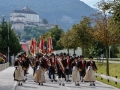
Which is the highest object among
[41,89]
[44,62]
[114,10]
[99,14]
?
[99,14]

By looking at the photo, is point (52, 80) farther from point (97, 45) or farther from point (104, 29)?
point (97, 45)

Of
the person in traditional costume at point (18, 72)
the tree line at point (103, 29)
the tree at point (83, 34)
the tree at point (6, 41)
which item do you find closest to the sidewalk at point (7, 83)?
the person in traditional costume at point (18, 72)

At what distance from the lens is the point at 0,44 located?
249 ft

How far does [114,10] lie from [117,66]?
23.3m

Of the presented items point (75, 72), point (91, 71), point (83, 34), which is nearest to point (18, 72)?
point (75, 72)

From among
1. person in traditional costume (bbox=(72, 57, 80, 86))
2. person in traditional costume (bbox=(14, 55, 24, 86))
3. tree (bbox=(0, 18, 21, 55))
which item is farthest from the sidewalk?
tree (bbox=(0, 18, 21, 55))

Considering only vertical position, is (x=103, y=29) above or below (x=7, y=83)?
above

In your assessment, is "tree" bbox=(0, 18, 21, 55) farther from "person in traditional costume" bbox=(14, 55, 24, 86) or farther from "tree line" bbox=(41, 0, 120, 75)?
"person in traditional costume" bbox=(14, 55, 24, 86)

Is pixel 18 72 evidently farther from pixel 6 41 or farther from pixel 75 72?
pixel 6 41

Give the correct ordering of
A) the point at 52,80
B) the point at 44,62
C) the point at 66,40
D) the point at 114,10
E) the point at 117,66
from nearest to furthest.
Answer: the point at 114,10 → the point at 44,62 → the point at 52,80 → the point at 117,66 → the point at 66,40

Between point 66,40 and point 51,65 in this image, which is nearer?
point 51,65

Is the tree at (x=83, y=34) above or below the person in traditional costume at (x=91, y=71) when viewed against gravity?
above

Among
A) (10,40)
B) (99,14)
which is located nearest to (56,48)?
(10,40)

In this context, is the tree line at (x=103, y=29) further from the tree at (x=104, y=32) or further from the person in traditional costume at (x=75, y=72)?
the person in traditional costume at (x=75, y=72)
